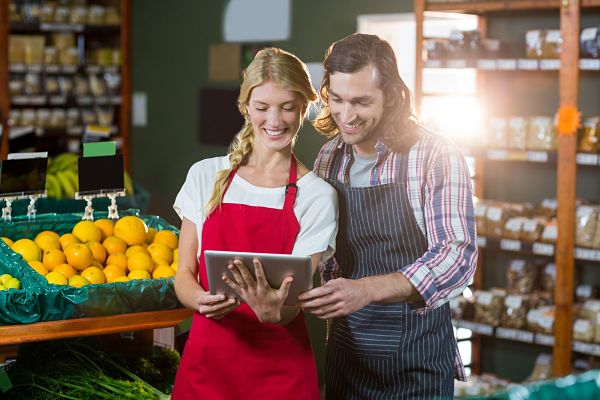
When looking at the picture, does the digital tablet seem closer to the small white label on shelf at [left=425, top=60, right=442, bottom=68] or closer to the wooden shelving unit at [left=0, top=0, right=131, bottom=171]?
the small white label on shelf at [left=425, top=60, right=442, bottom=68]

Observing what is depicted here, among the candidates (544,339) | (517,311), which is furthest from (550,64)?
(544,339)

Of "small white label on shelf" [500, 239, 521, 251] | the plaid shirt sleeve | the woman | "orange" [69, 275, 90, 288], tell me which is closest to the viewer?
the plaid shirt sleeve

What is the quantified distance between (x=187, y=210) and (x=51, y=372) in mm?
842

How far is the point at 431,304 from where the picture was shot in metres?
2.22

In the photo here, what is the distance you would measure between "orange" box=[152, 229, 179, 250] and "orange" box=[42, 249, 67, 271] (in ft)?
1.16

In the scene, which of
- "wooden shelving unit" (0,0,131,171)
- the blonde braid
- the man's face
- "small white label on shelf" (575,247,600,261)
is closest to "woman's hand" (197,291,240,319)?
the blonde braid

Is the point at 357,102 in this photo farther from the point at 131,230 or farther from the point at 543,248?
the point at 543,248

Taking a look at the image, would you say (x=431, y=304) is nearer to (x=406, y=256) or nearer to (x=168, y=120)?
(x=406, y=256)

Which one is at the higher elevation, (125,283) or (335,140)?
(335,140)

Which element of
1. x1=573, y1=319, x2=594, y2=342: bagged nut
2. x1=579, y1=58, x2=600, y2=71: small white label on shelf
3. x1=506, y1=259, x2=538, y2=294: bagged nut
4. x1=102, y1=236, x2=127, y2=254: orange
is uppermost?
x1=579, y1=58, x2=600, y2=71: small white label on shelf

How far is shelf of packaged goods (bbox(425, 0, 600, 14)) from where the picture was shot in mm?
4602

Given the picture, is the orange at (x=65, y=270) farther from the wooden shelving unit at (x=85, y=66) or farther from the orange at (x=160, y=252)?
the wooden shelving unit at (x=85, y=66)

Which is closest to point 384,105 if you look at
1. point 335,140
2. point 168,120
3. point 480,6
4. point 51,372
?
point 335,140

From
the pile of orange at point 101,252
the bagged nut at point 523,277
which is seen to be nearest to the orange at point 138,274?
the pile of orange at point 101,252
